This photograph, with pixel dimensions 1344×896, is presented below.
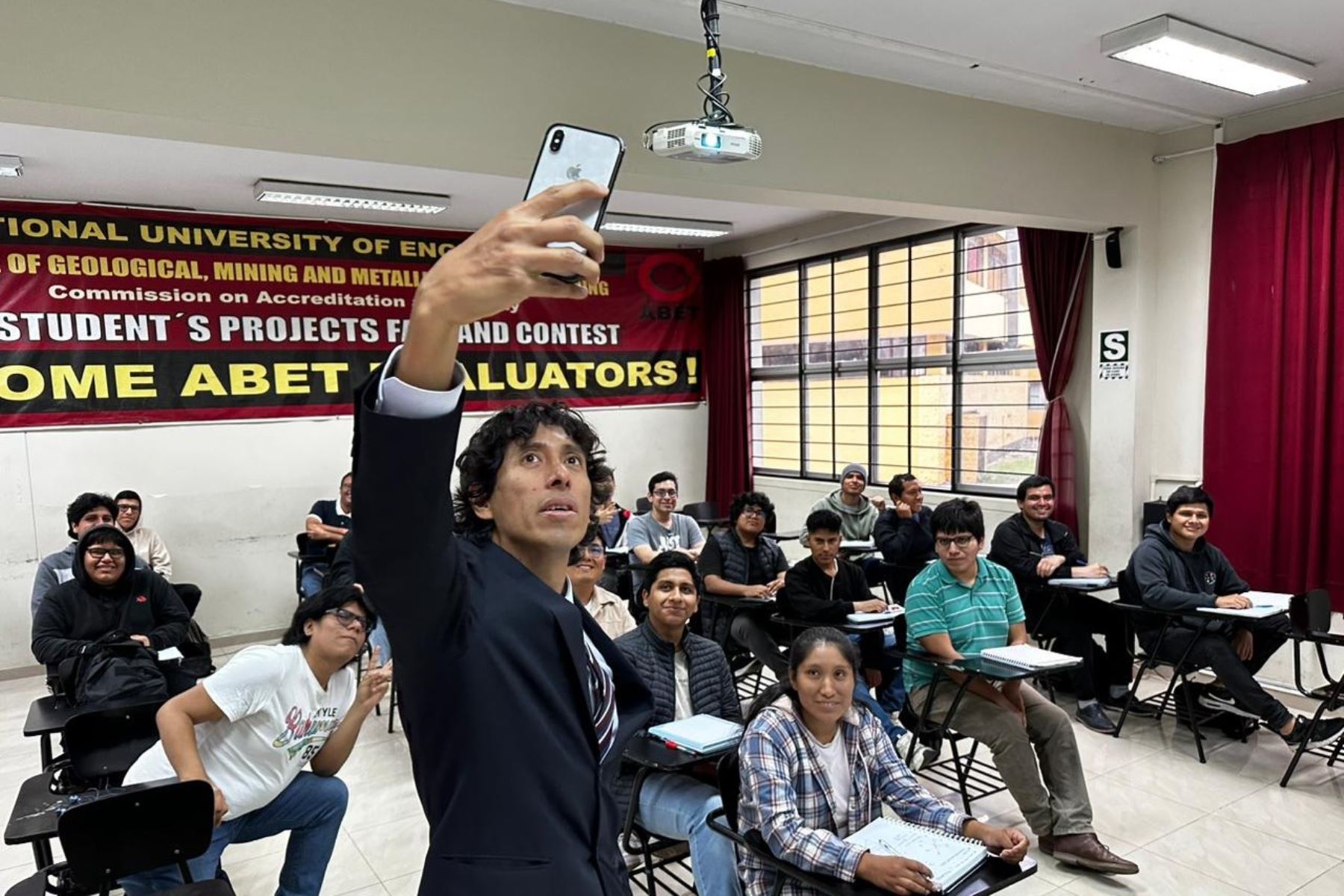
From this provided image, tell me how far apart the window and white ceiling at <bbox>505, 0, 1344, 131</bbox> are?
200 cm

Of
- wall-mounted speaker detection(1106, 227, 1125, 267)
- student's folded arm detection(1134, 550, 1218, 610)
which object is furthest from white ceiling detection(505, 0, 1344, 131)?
student's folded arm detection(1134, 550, 1218, 610)

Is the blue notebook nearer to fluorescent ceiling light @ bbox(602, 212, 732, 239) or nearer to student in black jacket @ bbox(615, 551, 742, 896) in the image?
student in black jacket @ bbox(615, 551, 742, 896)

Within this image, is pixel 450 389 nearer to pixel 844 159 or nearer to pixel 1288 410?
pixel 844 159

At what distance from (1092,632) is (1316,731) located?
3.65 ft

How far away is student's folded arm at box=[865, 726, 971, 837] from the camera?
2.26 metres

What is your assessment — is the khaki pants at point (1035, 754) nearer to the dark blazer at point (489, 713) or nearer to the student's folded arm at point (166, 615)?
the dark blazer at point (489, 713)

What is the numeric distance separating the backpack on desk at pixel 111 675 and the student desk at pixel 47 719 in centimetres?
5

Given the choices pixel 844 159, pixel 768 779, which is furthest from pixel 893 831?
pixel 844 159

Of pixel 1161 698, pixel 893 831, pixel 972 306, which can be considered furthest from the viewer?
pixel 972 306

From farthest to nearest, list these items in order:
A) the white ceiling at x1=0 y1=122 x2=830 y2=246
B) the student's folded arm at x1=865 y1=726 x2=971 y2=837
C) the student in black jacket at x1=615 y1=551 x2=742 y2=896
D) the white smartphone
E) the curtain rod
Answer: the curtain rod < the white ceiling at x1=0 y1=122 x2=830 y2=246 < the student in black jacket at x1=615 y1=551 x2=742 y2=896 < the student's folded arm at x1=865 y1=726 x2=971 y2=837 < the white smartphone

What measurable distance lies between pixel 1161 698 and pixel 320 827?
4124 mm

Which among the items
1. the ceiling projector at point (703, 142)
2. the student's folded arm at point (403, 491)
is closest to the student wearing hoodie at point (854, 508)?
the ceiling projector at point (703, 142)

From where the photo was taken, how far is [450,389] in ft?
2.19

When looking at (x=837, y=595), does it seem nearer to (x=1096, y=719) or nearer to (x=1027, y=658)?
(x=1027, y=658)
